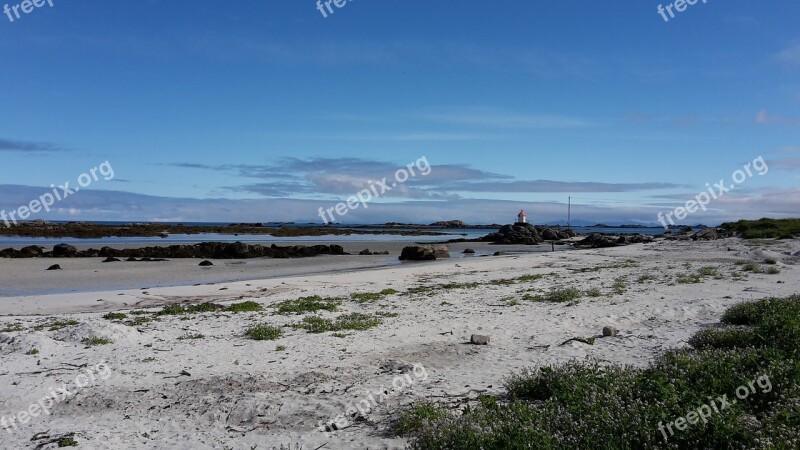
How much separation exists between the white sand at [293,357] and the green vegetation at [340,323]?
1.00 feet

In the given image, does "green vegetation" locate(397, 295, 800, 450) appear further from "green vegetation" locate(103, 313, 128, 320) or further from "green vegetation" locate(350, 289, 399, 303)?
"green vegetation" locate(103, 313, 128, 320)

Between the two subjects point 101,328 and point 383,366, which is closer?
point 383,366

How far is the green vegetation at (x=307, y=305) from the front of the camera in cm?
1587

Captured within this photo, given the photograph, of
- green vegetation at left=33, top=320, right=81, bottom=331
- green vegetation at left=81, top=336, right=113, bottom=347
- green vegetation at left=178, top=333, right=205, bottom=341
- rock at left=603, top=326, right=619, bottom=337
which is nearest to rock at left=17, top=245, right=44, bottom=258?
green vegetation at left=33, top=320, right=81, bottom=331

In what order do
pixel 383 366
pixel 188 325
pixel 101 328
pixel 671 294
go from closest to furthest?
pixel 383 366 < pixel 101 328 < pixel 188 325 < pixel 671 294

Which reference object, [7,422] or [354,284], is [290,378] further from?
[354,284]

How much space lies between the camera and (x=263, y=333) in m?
12.4

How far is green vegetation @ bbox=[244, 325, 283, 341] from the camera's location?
40.2ft

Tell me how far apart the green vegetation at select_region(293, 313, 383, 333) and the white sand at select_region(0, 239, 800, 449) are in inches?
12.0

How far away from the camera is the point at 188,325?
13930 millimetres

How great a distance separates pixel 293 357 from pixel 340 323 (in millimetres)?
2931

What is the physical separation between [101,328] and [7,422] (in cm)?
496

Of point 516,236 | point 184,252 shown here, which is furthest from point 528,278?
point 516,236

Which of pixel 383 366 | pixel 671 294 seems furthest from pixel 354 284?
pixel 383 366
